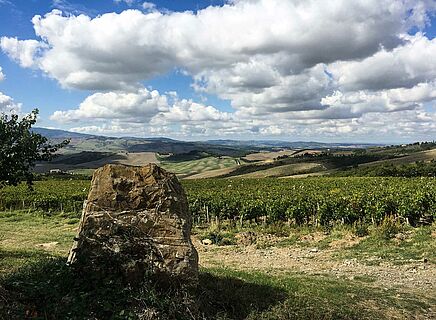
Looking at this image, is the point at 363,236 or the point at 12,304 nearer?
the point at 12,304

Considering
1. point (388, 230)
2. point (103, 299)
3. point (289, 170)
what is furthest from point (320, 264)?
point (289, 170)

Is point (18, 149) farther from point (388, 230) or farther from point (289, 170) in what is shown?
point (289, 170)

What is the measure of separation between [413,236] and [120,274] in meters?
14.6

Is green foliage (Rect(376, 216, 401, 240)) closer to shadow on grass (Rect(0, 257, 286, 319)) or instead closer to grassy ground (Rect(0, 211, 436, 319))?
grassy ground (Rect(0, 211, 436, 319))

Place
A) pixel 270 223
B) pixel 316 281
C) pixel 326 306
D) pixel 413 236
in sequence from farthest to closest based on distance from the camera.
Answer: pixel 270 223
pixel 413 236
pixel 316 281
pixel 326 306

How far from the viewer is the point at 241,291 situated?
29.0 ft

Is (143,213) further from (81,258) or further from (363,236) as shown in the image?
(363,236)

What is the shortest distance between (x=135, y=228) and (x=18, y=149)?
5837 millimetres

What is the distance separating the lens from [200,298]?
7.95 metres

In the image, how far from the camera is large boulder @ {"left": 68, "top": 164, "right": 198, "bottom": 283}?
791cm

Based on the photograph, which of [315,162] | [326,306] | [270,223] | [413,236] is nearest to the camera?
[326,306]

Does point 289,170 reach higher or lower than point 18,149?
lower

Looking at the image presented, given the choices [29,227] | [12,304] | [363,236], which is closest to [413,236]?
[363,236]

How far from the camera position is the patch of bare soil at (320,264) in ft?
39.5
